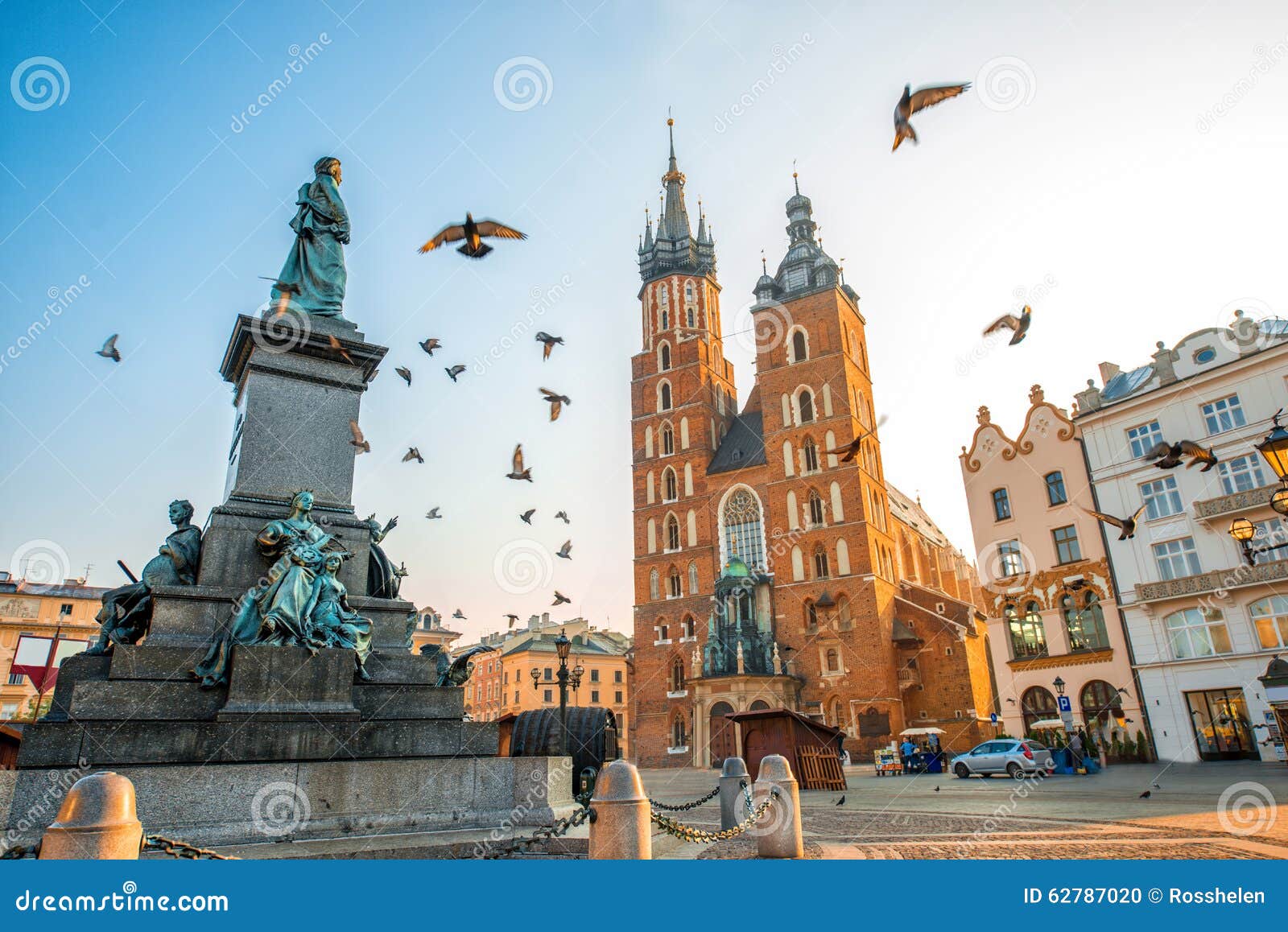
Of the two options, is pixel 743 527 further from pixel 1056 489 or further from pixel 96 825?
pixel 96 825

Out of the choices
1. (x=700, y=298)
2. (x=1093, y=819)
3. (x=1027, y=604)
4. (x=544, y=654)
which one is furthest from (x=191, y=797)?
(x=544, y=654)

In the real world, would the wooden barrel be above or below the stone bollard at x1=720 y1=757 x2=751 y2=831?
above

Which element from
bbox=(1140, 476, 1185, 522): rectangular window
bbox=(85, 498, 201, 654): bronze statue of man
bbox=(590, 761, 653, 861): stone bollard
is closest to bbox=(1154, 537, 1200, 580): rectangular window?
bbox=(1140, 476, 1185, 522): rectangular window

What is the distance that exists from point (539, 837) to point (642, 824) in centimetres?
150

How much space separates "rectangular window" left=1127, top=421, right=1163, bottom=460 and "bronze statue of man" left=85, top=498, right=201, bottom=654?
86.5ft

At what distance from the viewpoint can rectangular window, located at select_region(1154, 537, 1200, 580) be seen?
23141 millimetres

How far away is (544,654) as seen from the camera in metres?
59.9

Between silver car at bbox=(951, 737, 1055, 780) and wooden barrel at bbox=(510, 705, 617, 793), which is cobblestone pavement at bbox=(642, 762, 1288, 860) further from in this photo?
silver car at bbox=(951, 737, 1055, 780)

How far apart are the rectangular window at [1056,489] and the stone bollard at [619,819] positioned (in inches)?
Answer: 1044

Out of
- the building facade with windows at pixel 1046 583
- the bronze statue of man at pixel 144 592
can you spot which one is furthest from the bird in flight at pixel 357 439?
the building facade with windows at pixel 1046 583

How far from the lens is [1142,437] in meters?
25.1

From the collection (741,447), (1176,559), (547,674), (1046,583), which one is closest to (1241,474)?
(1176,559)

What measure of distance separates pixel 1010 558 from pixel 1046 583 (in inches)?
66.5

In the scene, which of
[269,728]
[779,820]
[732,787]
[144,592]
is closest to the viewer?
[779,820]
